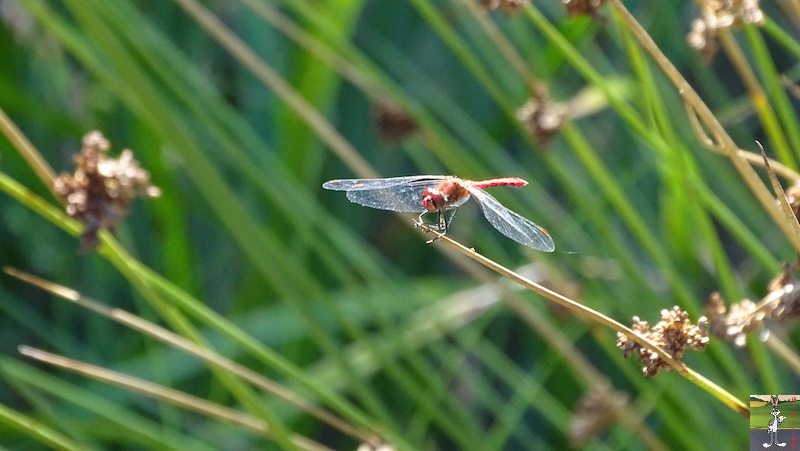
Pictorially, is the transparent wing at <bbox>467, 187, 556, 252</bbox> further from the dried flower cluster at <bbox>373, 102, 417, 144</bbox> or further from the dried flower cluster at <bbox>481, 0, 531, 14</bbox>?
the dried flower cluster at <bbox>373, 102, 417, 144</bbox>

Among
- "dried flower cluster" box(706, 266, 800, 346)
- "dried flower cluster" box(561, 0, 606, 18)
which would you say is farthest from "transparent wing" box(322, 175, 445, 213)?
"dried flower cluster" box(706, 266, 800, 346)

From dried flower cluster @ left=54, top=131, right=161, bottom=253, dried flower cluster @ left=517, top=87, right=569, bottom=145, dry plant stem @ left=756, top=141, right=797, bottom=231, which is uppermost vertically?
dried flower cluster @ left=517, top=87, right=569, bottom=145

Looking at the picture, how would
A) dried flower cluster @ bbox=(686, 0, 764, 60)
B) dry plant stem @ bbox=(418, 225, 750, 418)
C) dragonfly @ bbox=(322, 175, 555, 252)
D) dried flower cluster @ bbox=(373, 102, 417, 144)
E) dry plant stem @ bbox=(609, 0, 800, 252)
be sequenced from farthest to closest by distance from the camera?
dried flower cluster @ bbox=(373, 102, 417, 144)
dragonfly @ bbox=(322, 175, 555, 252)
dried flower cluster @ bbox=(686, 0, 764, 60)
dry plant stem @ bbox=(609, 0, 800, 252)
dry plant stem @ bbox=(418, 225, 750, 418)

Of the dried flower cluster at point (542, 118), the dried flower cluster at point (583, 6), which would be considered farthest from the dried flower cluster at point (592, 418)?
the dried flower cluster at point (583, 6)

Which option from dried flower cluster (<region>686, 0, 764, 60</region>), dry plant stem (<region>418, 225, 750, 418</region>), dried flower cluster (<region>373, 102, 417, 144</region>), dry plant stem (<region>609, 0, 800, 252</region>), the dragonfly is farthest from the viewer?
dried flower cluster (<region>373, 102, 417, 144</region>)

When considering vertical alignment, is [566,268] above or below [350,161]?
above

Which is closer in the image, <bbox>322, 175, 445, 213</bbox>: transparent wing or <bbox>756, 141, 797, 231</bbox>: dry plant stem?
<bbox>756, 141, 797, 231</bbox>: dry plant stem

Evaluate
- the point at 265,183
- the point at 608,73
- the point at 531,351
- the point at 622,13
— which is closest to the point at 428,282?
the point at 531,351

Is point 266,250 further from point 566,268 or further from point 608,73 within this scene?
point 608,73
